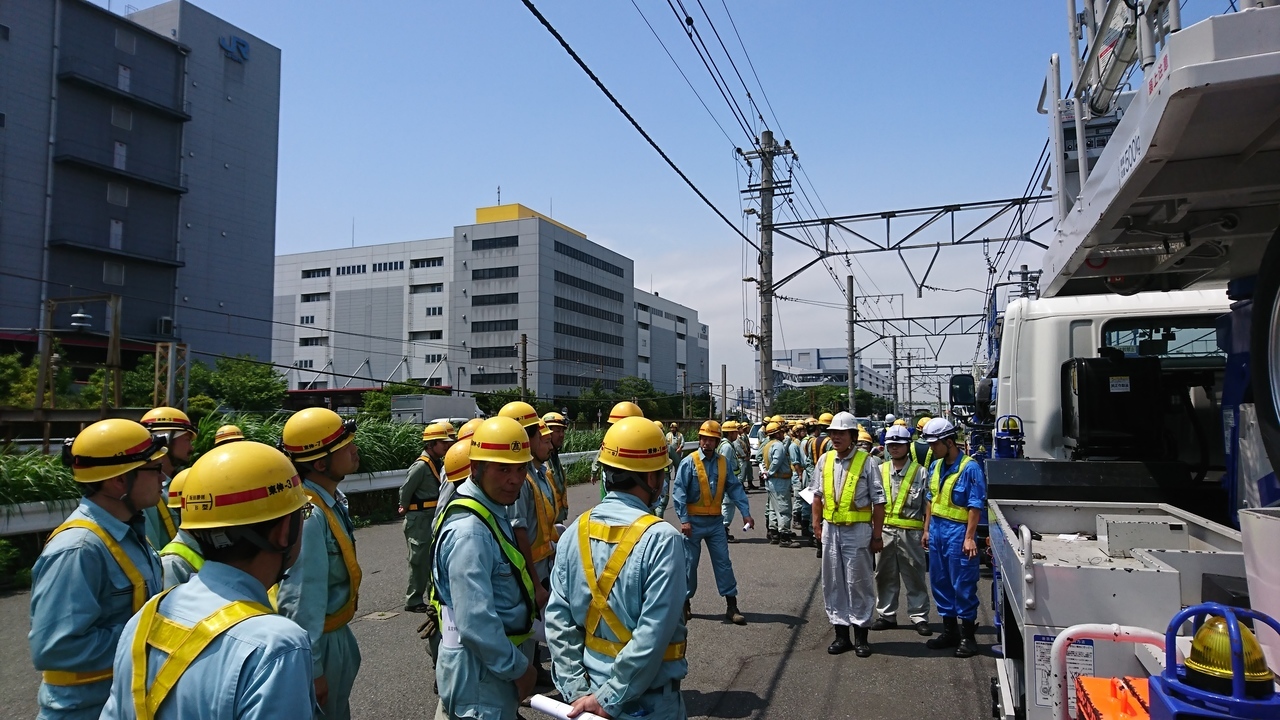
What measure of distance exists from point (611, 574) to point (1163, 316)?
5.63m

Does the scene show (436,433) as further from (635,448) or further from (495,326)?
(495,326)

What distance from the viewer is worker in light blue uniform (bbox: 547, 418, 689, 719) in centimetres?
279

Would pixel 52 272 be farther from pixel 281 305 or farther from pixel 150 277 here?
pixel 281 305

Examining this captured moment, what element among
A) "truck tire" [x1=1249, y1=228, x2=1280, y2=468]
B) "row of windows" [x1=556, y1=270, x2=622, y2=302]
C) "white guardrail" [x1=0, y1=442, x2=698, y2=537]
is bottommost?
"white guardrail" [x1=0, y1=442, x2=698, y2=537]

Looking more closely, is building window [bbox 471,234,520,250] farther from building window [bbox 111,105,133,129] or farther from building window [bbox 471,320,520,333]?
building window [bbox 111,105,133,129]

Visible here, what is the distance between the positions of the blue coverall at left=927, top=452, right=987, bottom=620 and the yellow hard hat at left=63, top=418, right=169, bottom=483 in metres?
5.86

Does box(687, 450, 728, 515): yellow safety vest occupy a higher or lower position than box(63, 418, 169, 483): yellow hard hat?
lower

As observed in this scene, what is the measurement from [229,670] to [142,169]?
5657cm

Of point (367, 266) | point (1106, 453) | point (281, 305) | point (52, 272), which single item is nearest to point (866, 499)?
point (1106, 453)

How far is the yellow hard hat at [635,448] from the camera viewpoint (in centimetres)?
312

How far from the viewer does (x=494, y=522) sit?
3287 millimetres

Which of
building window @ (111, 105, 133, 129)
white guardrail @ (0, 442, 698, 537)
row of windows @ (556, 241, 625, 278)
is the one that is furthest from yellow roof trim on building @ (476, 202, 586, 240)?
white guardrail @ (0, 442, 698, 537)

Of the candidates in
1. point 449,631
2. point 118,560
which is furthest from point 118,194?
point 449,631

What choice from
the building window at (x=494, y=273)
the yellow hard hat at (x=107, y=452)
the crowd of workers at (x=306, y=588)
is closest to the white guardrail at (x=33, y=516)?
the crowd of workers at (x=306, y=588)
